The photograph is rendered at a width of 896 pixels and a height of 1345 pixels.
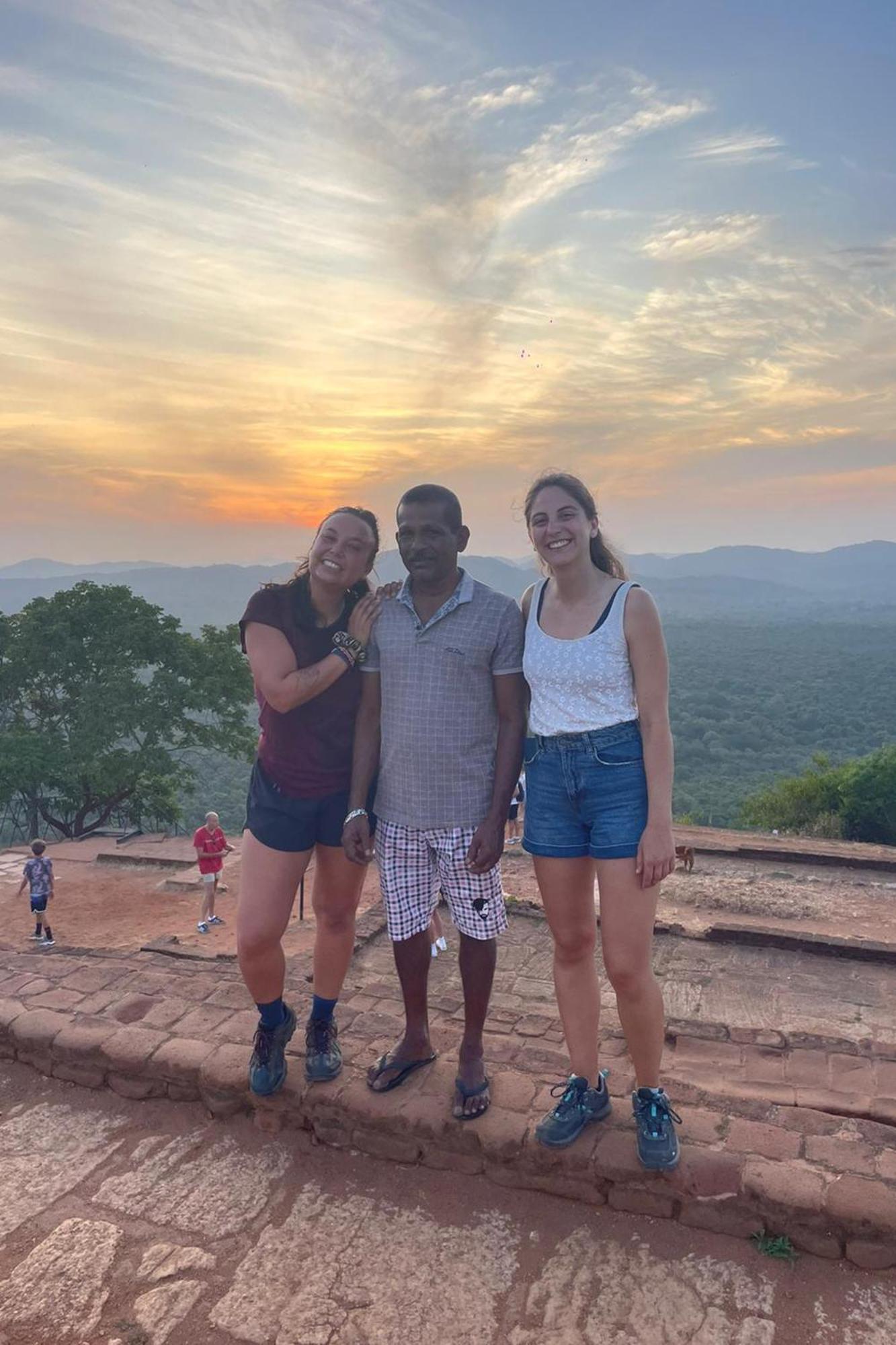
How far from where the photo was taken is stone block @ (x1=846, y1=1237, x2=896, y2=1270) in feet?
7.28

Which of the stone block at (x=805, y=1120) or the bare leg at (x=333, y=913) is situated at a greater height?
the bare leg at (x=333, y=913)

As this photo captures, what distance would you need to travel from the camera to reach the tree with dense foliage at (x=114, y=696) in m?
18.2

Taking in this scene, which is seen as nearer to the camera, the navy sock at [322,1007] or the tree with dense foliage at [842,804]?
the navy sock at [322,1007]

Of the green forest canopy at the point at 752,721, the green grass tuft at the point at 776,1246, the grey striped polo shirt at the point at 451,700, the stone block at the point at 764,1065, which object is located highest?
the grey striped polo shirt at the point at 451,700

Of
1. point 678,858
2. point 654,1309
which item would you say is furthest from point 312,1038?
point 678,858

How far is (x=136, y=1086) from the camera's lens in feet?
10.6

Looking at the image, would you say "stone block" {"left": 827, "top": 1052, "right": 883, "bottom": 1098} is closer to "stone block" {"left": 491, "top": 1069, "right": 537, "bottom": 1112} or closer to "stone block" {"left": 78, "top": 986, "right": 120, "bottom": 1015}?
"stone block" {"left": 491, "top": 1069, "right": 537, "bottom": 1112}

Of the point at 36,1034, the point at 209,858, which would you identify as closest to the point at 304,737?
the point at 36,1034

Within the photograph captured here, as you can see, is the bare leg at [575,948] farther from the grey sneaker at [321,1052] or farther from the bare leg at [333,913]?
the grey sneaker at [321,1052]

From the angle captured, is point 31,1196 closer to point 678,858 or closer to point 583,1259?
point 583,1259

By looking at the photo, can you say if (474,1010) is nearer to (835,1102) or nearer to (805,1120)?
(805,1120)

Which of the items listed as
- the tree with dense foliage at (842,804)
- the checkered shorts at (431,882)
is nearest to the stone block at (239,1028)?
the checkered shorts at (431,882)

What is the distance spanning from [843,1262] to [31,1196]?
99.3 inches

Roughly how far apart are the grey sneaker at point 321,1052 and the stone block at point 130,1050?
652mm
